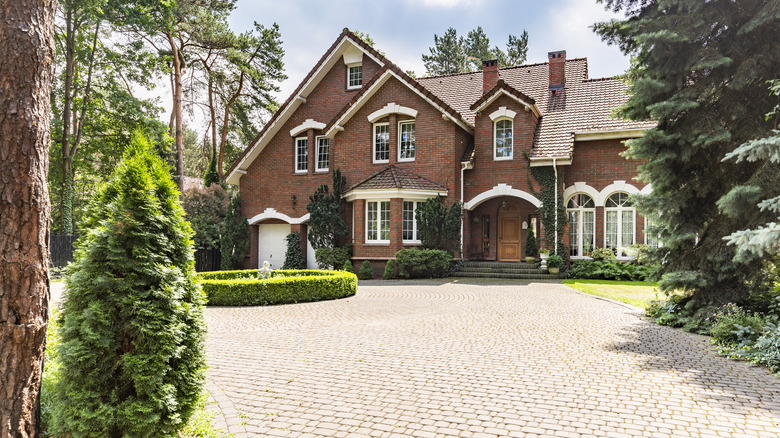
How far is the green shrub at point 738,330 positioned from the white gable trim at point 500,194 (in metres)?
11.4

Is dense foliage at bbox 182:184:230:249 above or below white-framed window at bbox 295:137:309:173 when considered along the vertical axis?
below

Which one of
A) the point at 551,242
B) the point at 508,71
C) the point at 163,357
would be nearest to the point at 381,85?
the point at 508,71

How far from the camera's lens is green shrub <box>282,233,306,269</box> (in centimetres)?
Answer: 2148

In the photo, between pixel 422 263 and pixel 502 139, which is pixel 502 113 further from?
pixel 422 263

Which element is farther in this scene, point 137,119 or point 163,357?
point 137,119

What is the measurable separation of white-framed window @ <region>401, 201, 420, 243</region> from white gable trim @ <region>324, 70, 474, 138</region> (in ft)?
11.8

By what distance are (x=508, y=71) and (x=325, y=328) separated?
62.6 feet

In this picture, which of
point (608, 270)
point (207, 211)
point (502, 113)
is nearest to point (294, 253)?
point (207, 211)

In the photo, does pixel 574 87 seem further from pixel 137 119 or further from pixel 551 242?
pixel 137 119

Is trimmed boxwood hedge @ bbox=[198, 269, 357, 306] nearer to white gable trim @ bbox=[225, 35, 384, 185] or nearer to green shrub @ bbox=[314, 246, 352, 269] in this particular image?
green shrub @ bbox=[314, 246, 352, 269]

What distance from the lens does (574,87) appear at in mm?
21641

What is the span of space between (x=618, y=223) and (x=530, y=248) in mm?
3473

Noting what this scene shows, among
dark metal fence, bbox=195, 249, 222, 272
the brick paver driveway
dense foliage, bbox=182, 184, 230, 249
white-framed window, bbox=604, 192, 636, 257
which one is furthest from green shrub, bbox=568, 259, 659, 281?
dense foliage, bbox=182, 184, 230, 249

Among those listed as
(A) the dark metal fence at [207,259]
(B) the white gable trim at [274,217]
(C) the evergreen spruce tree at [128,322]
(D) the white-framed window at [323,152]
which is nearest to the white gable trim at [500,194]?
(D) the white-framed window at [323,152]
